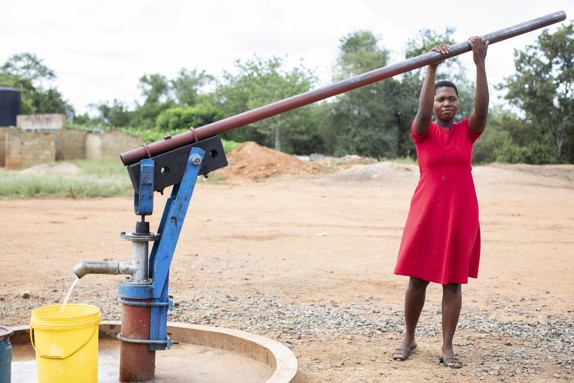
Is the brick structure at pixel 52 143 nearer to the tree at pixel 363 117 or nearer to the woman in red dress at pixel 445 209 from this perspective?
the tree at pixel 363 117

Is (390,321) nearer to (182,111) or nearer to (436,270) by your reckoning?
(436,270)

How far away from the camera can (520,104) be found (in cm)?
3284

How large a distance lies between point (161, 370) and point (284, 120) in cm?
3333

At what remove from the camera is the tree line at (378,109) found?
3148 cm

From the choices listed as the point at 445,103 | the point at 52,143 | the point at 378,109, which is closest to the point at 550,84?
the point at 378,109

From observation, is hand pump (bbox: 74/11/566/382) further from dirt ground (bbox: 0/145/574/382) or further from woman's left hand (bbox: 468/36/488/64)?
dirt ground (bbox: 0/145/574/382)

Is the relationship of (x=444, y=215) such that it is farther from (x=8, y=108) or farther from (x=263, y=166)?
(x=8, y=108)

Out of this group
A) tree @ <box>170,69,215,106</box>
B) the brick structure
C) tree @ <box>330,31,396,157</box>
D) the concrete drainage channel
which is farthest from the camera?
tree @ <box>170,69,215,106</box>

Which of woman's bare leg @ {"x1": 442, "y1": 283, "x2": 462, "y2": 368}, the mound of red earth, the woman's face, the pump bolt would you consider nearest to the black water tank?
the mound of red earth

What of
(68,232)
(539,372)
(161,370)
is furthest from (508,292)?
(68,232)

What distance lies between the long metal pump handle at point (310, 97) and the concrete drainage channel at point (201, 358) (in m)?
1.20

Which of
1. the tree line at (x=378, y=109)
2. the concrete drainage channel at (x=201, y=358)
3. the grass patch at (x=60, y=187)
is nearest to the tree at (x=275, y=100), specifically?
the tree line at (x=378, y=109)

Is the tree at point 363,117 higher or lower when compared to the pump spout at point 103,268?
higher

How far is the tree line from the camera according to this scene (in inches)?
1240
